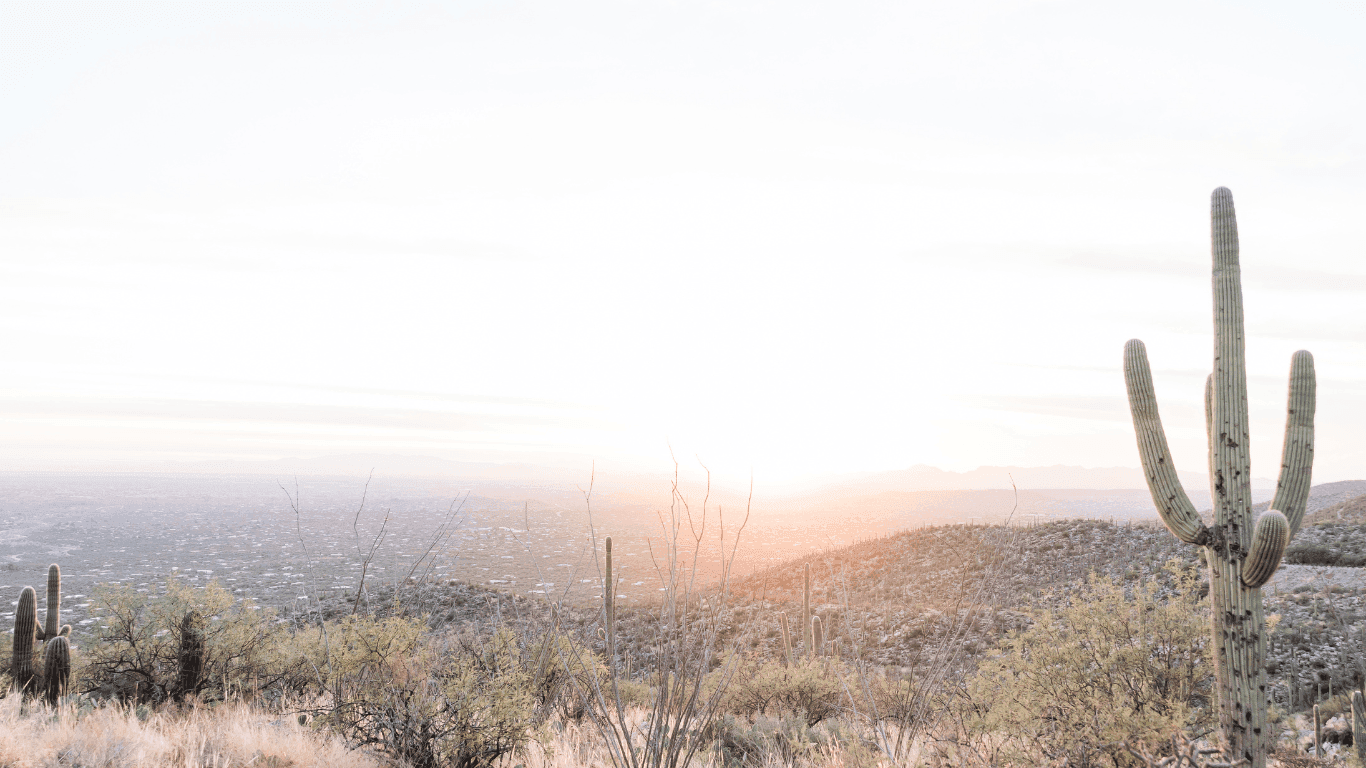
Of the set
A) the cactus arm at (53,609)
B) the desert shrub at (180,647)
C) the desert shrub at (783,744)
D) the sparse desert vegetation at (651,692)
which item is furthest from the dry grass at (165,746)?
the cactus arm at (53,609)

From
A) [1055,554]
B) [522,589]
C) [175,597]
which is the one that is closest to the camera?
[175,597]

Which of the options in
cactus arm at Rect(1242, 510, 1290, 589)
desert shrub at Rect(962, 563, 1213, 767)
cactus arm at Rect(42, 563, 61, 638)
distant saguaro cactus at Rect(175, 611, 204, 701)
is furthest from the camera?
cactus arm at Rect(42, 563, 61, 638)

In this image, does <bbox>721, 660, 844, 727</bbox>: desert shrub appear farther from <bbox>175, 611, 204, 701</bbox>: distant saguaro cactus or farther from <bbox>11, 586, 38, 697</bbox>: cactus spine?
<bbox>11, 586, 38, 697</bbox>: cactus spine

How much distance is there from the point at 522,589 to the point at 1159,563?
136 feet

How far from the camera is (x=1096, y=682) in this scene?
7.86 metres

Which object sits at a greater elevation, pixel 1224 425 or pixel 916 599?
pixel 1224 425

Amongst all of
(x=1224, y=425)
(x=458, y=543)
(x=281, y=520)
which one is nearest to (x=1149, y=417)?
(x=1224, y=425)

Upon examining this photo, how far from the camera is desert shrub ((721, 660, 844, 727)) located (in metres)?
13.6

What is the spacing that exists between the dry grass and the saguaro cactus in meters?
7.86

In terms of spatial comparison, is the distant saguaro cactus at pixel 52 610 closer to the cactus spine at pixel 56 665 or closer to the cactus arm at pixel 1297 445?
the cactus spine at pixel 56 665

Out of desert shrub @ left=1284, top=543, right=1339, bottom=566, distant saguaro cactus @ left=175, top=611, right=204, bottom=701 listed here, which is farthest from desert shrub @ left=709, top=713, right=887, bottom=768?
desert shrub @ left=1284, top=543, right=1339, bottom=566

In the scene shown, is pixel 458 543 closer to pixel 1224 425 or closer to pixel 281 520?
pixel 281 520

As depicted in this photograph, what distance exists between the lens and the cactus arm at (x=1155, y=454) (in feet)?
21.1

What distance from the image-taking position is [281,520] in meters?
133
